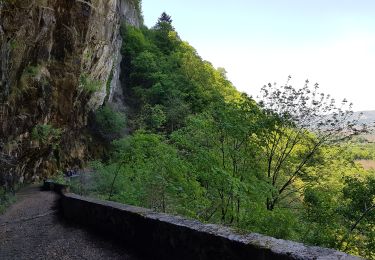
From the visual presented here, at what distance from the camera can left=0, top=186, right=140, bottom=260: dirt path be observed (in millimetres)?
5789

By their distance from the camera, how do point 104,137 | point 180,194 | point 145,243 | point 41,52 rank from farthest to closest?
point 104,137 → point 41,52 → point 180,194 → point 145,243

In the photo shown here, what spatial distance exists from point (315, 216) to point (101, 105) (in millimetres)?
29047

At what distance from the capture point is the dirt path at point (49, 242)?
579 cm

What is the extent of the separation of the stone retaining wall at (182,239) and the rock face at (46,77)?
8358 millimetres

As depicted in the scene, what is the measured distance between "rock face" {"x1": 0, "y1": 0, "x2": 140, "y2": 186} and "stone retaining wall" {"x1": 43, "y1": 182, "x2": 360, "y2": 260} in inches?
329

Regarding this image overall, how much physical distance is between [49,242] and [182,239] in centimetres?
425

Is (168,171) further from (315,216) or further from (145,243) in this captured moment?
(145,243)

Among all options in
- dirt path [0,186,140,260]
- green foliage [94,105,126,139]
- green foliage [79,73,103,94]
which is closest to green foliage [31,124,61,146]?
green foliage [79,73,103,94]

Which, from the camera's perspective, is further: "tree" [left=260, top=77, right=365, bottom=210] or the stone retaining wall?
"tree" [left=260, top=77, right=365, bottom=210]

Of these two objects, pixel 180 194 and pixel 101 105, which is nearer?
pixel 180 194

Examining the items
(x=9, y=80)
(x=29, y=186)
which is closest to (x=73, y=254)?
(x=9, y=80)

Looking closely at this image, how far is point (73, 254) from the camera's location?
5.94 metres

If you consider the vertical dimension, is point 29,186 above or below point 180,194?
below

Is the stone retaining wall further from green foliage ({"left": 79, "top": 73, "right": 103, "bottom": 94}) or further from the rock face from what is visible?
green foliage ({"left": 79, "top": 73, "right": 103, "bottom": 94})
